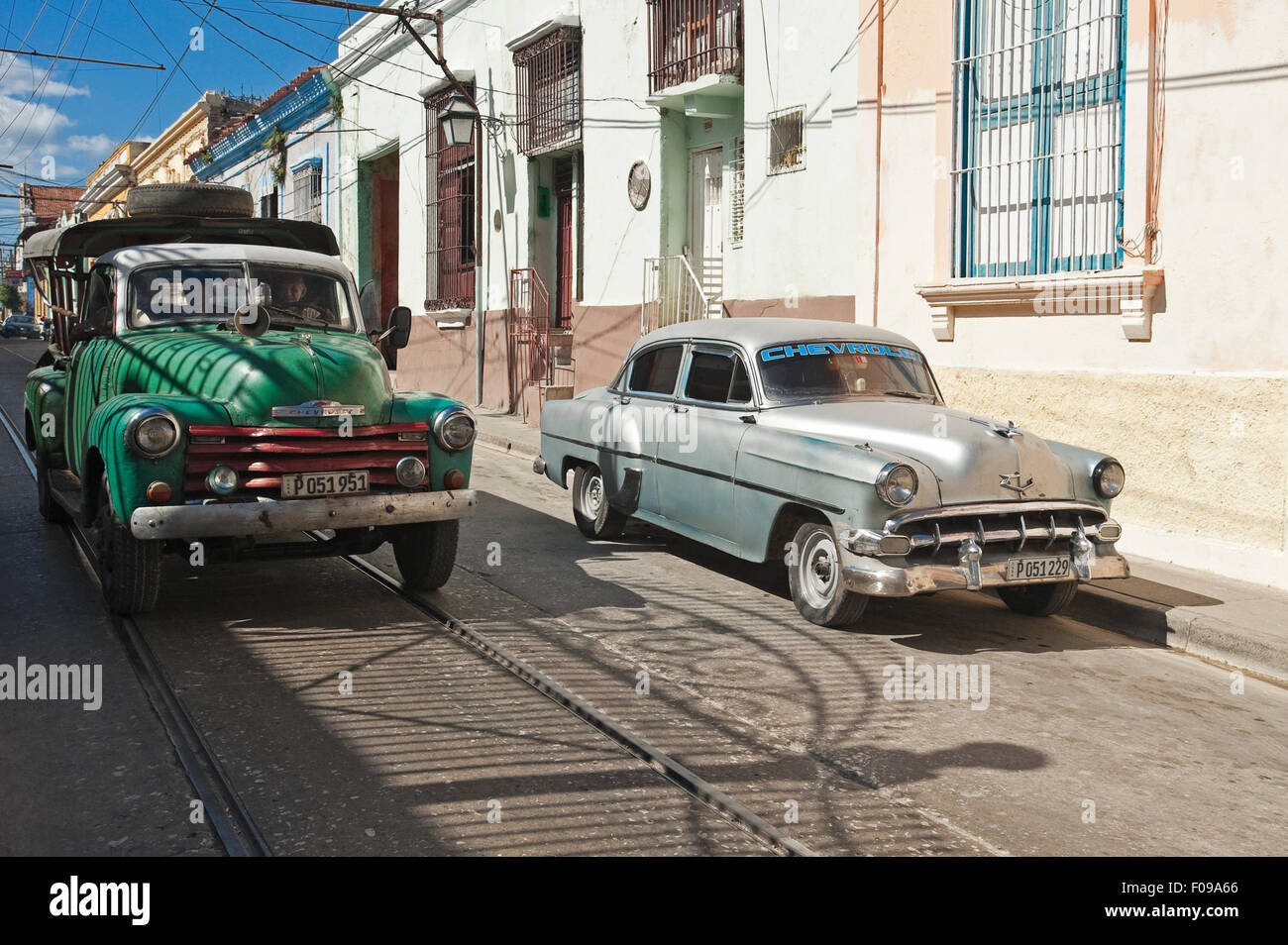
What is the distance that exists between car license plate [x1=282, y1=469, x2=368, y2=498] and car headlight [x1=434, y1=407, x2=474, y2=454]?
509 mm

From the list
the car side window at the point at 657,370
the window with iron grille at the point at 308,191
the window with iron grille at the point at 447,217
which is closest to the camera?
the car side window at the point at 657,370

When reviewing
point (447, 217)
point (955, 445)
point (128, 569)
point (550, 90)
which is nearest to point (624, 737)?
point (955, 445)

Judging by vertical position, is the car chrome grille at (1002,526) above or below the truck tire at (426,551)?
above

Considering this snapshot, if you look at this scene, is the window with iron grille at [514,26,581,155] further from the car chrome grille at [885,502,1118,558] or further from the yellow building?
the yellow building

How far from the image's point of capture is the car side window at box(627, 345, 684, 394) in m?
8.45

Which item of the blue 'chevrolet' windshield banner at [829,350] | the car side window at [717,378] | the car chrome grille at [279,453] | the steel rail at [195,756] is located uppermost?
the blue 'chevrolet' windshield banner at [829,350]

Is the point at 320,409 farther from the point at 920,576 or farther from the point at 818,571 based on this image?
the point at 920,576

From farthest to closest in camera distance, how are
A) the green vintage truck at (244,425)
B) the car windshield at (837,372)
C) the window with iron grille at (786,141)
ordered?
the window with iron grille at (786,141), the car windshield at (837,372), the green vintage truck at (244,425)

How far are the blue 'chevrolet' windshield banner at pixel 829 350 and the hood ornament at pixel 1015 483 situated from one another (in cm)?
158

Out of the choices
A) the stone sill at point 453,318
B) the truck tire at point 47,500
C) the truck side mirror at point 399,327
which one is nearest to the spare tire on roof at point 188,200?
the truck tire at point 47,500

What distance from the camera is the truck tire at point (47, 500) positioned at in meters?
9.12

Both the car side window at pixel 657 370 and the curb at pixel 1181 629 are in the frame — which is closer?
the curb at pixel 1181 629
